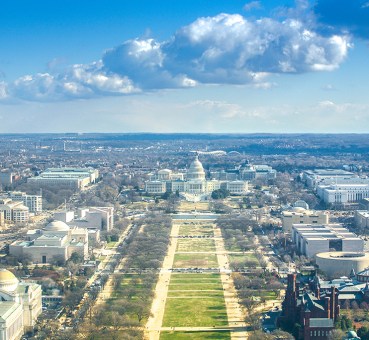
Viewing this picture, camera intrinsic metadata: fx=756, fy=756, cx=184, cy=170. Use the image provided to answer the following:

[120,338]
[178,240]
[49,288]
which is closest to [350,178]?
[178,240]

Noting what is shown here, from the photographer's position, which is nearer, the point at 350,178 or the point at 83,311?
the point at 83,311

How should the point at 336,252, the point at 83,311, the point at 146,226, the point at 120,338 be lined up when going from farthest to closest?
the point at 146,226
the point at 336,252
the point at 83,311
the point at 120,338

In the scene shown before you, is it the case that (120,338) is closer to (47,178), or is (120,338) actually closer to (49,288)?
(49,288)

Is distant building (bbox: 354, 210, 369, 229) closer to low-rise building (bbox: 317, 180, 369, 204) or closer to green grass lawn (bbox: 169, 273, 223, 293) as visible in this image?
low-rise building (bbox: 317, 180, 369, 204)

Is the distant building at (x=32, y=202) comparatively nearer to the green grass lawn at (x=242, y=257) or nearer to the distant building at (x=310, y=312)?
the green grass lawn at (x=242, y=257)

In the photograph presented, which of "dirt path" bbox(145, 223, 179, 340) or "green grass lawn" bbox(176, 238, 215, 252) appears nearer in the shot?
"dirt path" bbox(145, 223, 179, 340)

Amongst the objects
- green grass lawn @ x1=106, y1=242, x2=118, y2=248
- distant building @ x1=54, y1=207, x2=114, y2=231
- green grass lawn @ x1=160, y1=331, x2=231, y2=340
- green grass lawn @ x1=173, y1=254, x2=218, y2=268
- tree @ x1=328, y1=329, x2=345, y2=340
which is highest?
distant building @ x1=54, y1=207, x2=114, y2=231

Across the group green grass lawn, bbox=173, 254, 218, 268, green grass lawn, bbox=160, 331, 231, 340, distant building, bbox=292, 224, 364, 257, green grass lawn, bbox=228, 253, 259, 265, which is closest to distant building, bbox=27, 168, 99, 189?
distant building, bbox=292, 224, 364, 257
